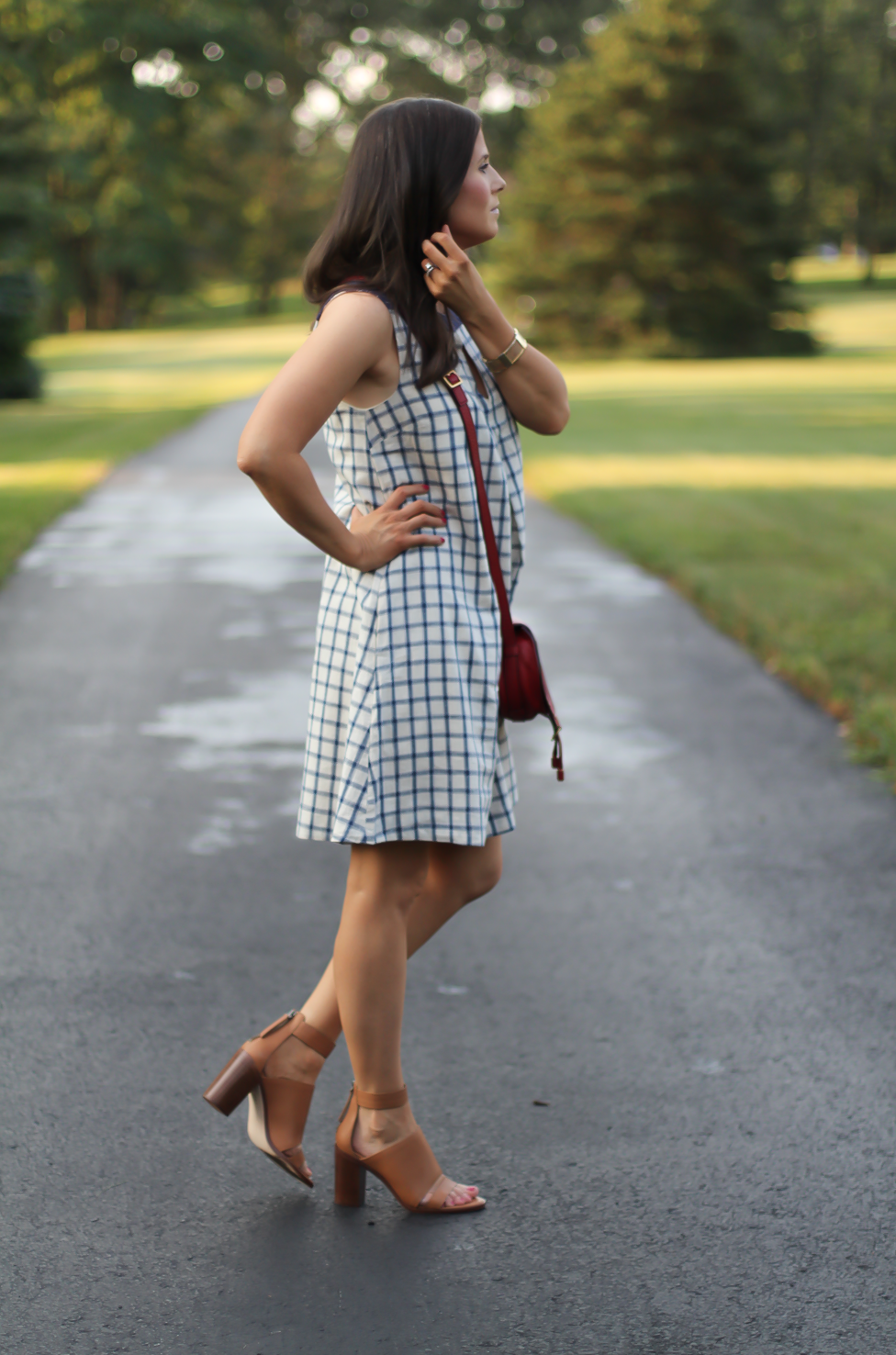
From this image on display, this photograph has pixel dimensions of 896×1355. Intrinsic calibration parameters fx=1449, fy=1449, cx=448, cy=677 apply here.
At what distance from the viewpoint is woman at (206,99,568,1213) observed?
2.48 meters

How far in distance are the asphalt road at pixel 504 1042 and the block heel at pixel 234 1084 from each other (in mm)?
186

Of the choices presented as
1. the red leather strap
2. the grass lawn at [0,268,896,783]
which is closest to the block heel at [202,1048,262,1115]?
the red leather strap

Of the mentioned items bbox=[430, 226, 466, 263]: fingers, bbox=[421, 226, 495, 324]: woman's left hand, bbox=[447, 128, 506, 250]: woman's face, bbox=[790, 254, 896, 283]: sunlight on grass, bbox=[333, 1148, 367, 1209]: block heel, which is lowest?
bbox=[333, 1148, 367, 1209]: block heel

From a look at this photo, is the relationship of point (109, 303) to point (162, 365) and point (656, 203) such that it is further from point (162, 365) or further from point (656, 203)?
point (656, 203)

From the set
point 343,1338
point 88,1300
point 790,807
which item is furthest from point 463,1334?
point 790,807

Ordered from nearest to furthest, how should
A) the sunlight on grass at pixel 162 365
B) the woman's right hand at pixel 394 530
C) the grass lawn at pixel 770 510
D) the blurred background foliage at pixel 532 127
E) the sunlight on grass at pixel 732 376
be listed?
1. the woman's right hand at pixel 394 530
2. the grass lawn at pixel 770 510
3. the sunlight on grass at pixel 732 376
4. the sunlight on grass at pixel 162 365
5. the blurred background foliage at pixel 532 127

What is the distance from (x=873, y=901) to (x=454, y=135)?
2796 mm

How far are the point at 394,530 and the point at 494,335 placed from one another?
15.8 inches

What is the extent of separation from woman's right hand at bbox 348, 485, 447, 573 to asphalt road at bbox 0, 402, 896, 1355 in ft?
4.12

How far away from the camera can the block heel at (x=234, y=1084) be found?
9.24ft

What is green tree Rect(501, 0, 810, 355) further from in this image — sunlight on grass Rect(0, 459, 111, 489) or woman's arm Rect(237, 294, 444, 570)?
woman's arm Rect(237, 294, 444, 570)

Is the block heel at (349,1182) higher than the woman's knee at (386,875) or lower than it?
lower

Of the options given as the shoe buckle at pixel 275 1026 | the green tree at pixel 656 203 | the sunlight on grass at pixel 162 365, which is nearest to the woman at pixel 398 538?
the shoe buckle at pixel 275 1026

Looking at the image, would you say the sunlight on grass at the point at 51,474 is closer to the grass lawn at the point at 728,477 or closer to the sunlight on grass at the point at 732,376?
the grass lawn at the point at 728,477
